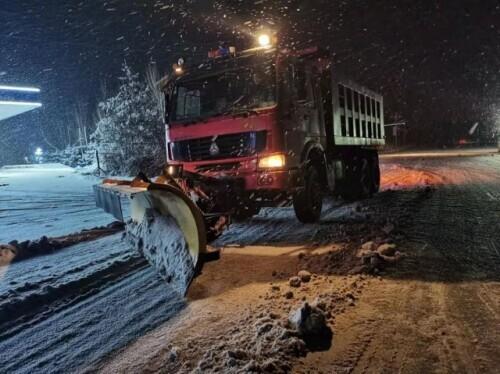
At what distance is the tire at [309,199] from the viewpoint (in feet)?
23.1

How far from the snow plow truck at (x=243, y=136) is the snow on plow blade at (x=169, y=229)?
0.21 m

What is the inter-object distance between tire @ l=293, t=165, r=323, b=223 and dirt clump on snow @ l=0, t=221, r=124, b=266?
11.1ft

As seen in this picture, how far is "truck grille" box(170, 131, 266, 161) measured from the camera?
6.26 metres

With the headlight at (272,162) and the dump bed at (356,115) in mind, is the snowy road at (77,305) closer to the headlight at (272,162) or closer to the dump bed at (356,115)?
the headlight at (272,162)

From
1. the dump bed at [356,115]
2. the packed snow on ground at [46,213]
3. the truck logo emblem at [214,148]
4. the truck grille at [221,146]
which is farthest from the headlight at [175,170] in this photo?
the dump bed at [356,115]

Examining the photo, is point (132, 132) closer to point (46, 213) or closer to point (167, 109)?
point (46, 213)

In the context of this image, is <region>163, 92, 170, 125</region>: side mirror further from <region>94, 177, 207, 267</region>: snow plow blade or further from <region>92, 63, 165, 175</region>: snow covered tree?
<region>92, 63, 165, 175</region>: snow covered tree

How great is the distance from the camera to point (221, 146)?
257 inches

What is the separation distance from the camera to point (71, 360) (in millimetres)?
2990

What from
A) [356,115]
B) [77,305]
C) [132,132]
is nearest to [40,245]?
[77,305]

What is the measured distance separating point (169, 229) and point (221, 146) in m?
2.21

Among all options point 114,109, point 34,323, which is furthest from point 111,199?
point 114,109

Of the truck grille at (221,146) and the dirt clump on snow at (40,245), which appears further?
the truck grille at (221,146)

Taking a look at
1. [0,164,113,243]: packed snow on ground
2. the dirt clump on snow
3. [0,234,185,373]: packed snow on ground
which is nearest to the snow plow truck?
the dirt clump on snow
